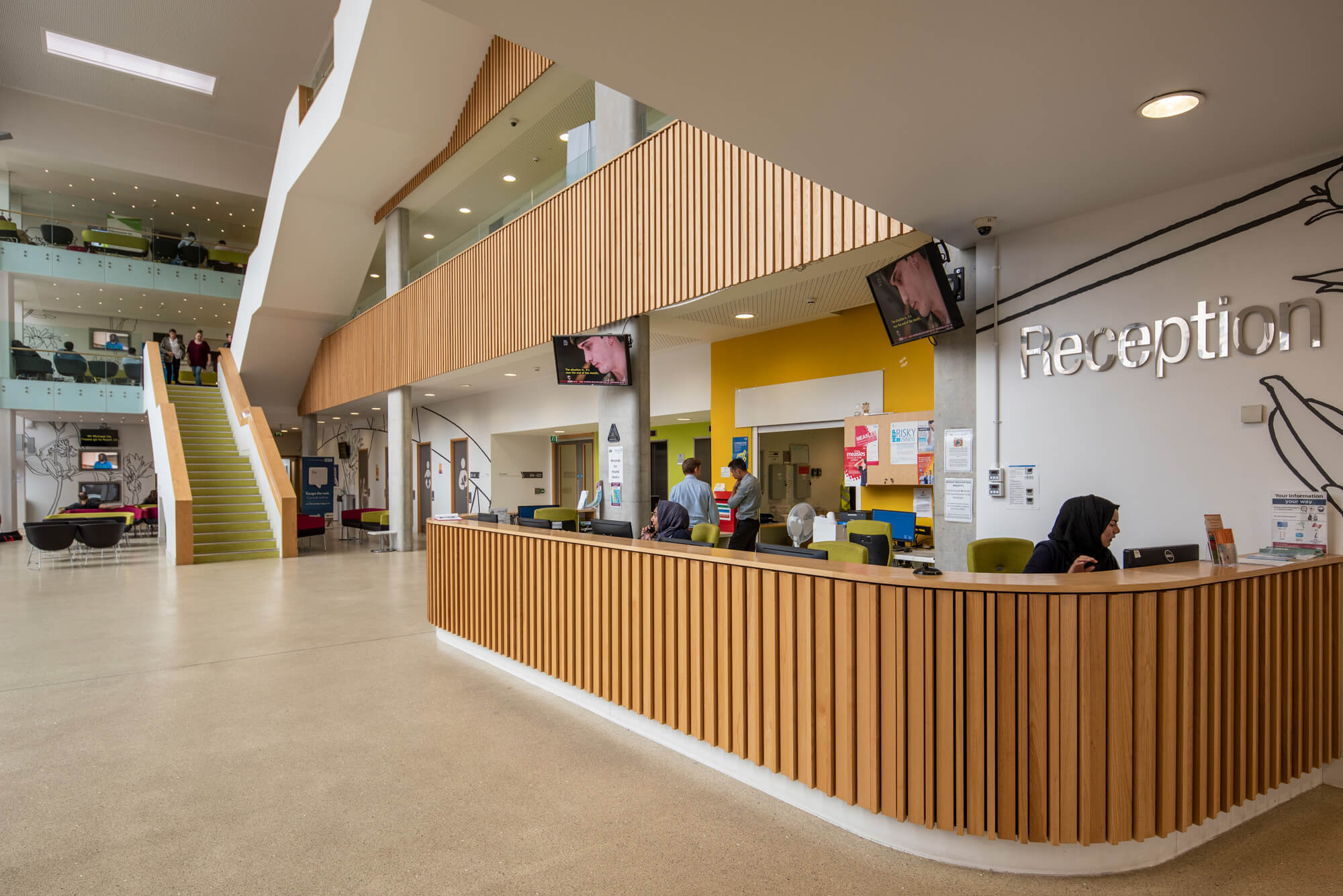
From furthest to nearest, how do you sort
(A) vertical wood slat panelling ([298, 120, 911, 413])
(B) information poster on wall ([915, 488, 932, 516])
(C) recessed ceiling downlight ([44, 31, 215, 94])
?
(C) recessed ceiling downlight ([44, 31, 215, 94])
(B) information poster on wall ([915, 488, 932, 516])
(A) vertical wood slat panelling ([298, 120, 911, 413])

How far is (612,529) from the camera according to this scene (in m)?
4.92

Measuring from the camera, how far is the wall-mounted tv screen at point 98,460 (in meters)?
19.8

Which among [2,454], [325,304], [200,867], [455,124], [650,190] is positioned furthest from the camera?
[2,454]

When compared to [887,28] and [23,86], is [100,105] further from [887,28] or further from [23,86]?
[887,28]

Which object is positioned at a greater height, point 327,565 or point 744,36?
point 744,36

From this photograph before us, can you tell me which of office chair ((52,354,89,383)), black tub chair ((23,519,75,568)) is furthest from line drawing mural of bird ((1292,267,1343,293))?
office chair ((52,354,89,383))

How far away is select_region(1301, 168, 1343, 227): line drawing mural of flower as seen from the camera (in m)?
3.27

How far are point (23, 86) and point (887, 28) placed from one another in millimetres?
21705

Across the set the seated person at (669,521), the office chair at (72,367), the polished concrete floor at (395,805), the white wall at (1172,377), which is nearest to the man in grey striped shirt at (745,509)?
the seated person at (669,521)

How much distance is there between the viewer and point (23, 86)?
631 inches

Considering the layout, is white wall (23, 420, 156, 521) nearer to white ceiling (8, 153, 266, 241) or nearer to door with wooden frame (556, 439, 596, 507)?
white ceiling (8, 153, 266, 241)

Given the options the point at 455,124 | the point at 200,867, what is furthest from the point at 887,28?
the point at 455,124

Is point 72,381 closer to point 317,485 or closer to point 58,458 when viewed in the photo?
point 58,458

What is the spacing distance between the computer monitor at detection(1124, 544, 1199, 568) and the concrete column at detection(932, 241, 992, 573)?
148 centimetres
